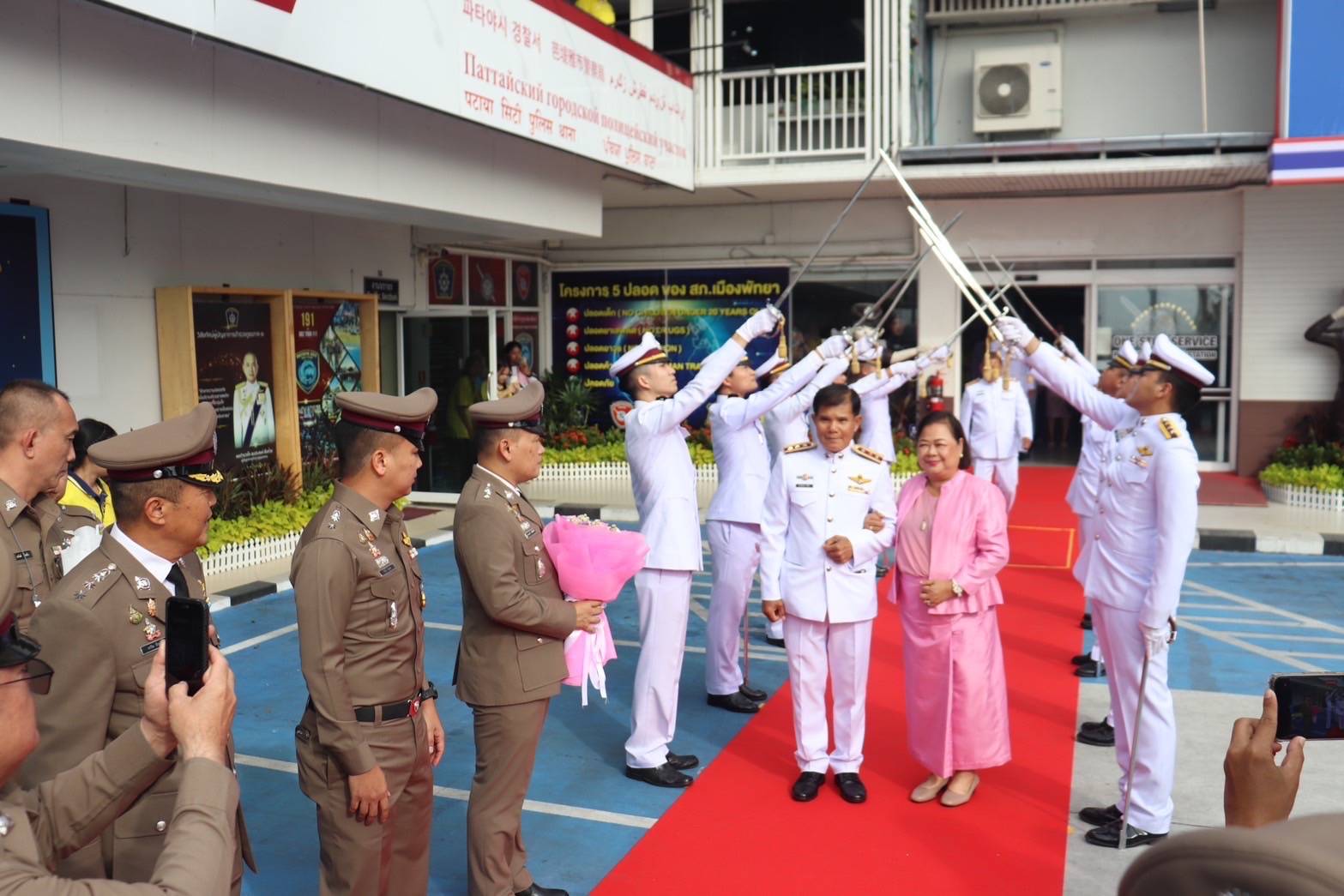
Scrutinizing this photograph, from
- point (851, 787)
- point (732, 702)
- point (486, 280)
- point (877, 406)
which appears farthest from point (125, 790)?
point (486, 280)

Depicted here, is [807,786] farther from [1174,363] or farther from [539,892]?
[1174,363]

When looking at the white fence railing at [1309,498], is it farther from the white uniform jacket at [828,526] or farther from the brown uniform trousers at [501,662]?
the brown uniform trousers at [501,662]

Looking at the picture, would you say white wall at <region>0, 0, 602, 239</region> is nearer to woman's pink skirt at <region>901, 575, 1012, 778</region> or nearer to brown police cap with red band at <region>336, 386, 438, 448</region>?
brown police cap with red band at <region>336, 386, 438, 448</region>

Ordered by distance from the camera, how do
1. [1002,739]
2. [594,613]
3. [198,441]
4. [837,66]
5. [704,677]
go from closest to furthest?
[198,441] → [594,613] → [1002,739] → [704,677] → [837,66]

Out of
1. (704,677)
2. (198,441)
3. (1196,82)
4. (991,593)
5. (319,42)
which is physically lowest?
(704,677)

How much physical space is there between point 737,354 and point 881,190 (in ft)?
32.0

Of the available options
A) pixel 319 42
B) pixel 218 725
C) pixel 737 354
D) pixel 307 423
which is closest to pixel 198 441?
pixel 218 725

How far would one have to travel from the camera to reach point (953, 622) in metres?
4.77

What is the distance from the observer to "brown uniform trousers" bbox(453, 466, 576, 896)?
12.4 feet

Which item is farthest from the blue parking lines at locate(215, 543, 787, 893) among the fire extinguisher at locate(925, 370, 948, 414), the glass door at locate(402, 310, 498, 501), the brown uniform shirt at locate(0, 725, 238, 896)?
the glass door at locate(402, 310, 498, 501)

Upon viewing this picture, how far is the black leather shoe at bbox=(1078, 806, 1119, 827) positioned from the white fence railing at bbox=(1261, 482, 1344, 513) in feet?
28.8

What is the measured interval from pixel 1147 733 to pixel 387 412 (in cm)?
315

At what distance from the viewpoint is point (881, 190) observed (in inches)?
561

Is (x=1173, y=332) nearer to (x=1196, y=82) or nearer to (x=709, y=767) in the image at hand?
(x=1196, y=82)
